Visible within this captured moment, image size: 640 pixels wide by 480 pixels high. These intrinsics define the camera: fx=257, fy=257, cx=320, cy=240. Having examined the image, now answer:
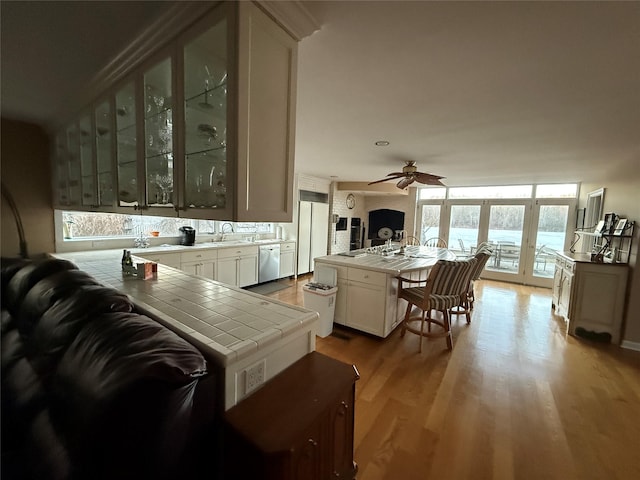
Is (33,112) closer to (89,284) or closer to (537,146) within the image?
(89,284)

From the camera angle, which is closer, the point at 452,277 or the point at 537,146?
the point at 452,277

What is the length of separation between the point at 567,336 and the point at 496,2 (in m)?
3.67

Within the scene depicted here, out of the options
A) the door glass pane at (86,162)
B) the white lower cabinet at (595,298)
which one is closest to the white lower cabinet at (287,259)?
the door glass pane at (86,162)

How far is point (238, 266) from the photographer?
13.5 feet

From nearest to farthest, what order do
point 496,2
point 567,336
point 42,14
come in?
point 496,2 < point 42,14 < point 567,336

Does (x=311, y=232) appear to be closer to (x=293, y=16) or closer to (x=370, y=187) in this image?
(x=370, y=187)

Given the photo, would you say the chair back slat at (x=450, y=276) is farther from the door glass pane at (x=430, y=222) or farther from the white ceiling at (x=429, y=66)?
the door glass pane at (x=430, y=222)

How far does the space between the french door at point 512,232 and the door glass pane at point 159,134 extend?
5045 mm

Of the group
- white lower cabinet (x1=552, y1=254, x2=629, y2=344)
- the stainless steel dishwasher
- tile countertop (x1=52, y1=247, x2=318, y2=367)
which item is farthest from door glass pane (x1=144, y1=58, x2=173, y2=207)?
white lower cabinet (x1=552, y1=254, x2=629, y2=344)

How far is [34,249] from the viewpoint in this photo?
79cm

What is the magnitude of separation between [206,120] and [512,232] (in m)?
6.37

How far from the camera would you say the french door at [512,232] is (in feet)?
17.0

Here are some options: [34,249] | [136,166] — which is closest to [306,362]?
[34,249]

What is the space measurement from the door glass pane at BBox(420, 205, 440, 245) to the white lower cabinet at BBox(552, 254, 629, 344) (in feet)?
10.4
